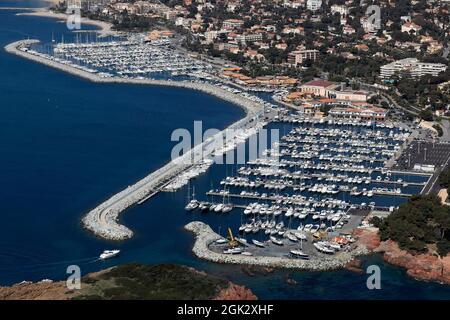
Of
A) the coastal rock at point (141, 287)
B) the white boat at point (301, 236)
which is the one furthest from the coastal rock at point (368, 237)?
the coastal rock at point (141, 287)

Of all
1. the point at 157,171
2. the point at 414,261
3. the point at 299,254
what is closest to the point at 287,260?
the point at 299,254

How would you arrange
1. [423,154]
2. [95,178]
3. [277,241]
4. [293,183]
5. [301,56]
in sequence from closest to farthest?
1. [277,241]
2. [293,183]
3. [95,178]
4. [423,154]
5. [301,56]

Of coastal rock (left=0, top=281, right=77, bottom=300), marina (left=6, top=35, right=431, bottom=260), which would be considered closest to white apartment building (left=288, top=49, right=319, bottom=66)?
marina (left=6, top=35, right=431, bottom=260)

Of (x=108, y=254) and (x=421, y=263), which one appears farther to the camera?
(x=108, y=254)

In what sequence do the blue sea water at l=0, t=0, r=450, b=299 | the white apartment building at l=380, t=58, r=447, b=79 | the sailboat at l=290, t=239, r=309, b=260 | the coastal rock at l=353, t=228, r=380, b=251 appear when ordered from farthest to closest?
the white apartment building at l=380, t=58, r=447, b=79
the coastal rock at l=353, t=228, r=380, b=251
the sailboat at l=290, t=239, r=309, b=260
the blue sea water at l=0, t=0, r=450, b=299

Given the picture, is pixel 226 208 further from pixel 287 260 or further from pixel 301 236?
pixel 287 260

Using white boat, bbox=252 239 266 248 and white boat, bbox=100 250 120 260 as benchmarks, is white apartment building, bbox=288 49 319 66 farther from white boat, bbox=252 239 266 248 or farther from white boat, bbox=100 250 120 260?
white boat, bbox=100 250 120 260
